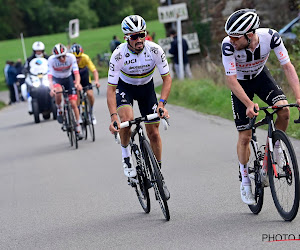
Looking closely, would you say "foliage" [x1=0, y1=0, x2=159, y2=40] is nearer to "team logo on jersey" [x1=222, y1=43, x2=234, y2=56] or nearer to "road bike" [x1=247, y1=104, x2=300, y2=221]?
→ "team logo on jersey" [x1=222, y1=43, x2=234, y2=56]

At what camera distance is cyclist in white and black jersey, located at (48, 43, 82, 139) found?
1518 centimetres

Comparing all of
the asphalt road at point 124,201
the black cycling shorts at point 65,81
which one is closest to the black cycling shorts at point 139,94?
the asphalt road at point 124,201

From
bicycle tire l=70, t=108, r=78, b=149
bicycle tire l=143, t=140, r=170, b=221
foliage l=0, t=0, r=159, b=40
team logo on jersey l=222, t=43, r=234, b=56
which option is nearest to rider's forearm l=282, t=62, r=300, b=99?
team logo on jersey l=222, t=43, r=234, b=56

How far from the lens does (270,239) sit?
21.1ft

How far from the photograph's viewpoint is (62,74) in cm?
1567

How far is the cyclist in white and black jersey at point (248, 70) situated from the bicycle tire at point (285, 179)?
27cm

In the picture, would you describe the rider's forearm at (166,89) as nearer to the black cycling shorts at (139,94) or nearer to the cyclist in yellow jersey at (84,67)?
the black cycling shorts at (139,94)

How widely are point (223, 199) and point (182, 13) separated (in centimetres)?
1791

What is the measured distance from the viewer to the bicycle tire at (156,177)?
7570 mm

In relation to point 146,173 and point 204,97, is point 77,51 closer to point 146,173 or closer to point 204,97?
point 204,97

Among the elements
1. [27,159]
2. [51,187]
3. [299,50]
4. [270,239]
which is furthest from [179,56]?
[270,239]

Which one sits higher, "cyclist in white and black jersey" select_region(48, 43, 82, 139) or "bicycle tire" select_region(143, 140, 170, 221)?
"cyclist in white and black jersey" select_region(48, 43, 82, 139)

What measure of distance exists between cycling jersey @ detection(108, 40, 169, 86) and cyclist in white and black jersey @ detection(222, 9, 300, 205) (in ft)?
3.54

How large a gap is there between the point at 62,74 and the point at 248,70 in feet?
28.0
